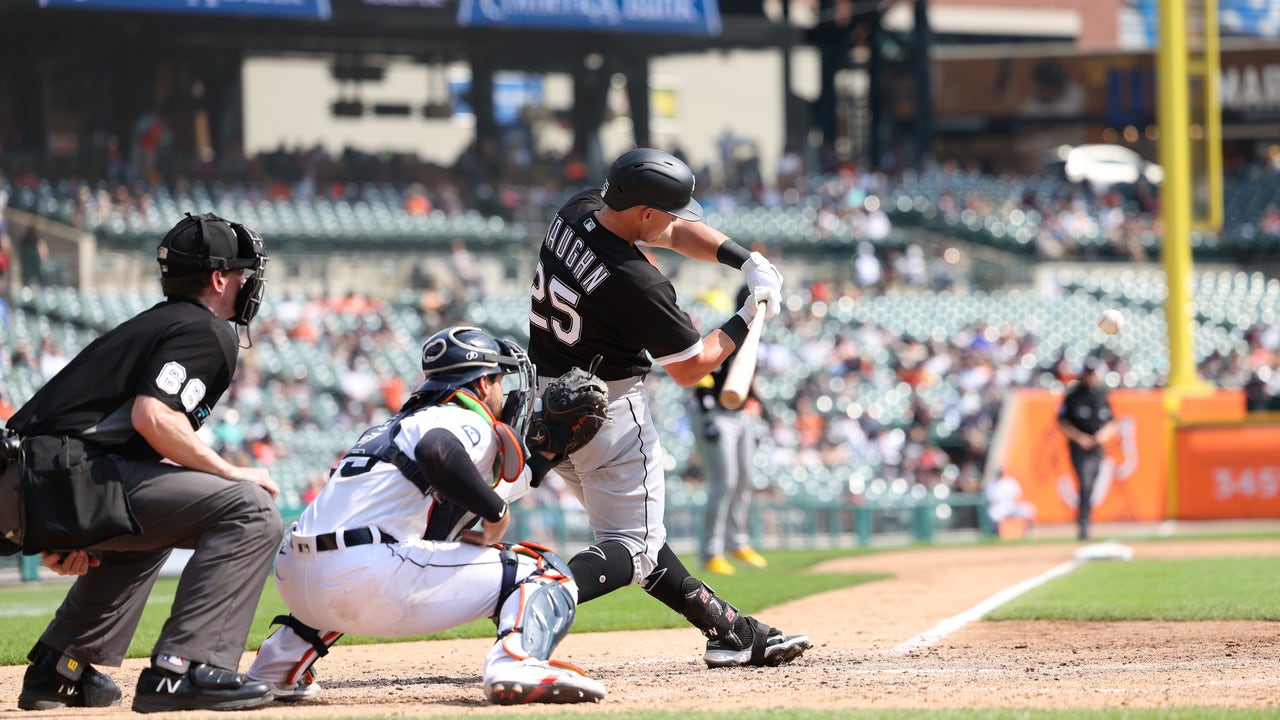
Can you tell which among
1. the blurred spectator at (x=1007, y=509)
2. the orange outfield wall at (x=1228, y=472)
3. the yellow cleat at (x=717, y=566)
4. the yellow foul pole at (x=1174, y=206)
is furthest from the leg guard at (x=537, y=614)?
the orange outfield wall at (x=1228, y=472)

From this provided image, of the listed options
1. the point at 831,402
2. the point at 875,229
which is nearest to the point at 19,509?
the point at 831,402

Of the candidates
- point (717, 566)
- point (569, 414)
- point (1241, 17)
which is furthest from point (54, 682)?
point (1241, 17)

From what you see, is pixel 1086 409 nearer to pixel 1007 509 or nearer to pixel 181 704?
pixel 1007 509

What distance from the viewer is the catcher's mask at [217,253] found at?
190 inches

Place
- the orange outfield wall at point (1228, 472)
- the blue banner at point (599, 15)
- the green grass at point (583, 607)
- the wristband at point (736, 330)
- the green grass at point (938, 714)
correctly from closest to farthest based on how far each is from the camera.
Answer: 1. the green grass at point (938, 714)
2. the wristband at point (736, 330)
3. the green grass at point (583, 607)
4. the orange outfield wall at point (1228, 472)
5. the blue banner at point (599, 15)

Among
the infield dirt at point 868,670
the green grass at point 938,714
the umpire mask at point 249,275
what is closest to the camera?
the green grass at point 938,714

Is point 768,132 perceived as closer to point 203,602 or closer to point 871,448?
point 871,448

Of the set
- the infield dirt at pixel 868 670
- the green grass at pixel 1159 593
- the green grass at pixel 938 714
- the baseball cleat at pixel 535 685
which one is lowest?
the green grass at pixel 1159 593

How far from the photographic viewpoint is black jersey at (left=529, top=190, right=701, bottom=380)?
5250mm

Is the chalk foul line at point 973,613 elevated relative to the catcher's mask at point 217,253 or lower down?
lower down

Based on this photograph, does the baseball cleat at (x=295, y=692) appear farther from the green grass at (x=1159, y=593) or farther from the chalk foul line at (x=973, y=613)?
the green grass at (x=1159, y=593)

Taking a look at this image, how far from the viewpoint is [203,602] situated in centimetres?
471

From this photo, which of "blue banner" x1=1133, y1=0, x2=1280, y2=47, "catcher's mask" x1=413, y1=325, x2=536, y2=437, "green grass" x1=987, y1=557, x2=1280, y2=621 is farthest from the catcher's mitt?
"blue banner" x1=1133, y1=0, x2=1280, y2=47

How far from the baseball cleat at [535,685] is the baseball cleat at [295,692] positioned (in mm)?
705
